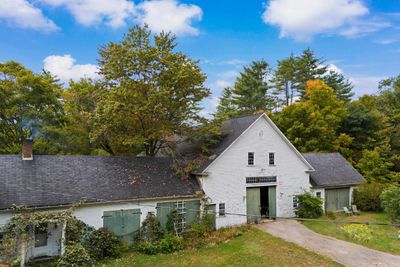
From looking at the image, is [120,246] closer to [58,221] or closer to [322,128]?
[58,221]

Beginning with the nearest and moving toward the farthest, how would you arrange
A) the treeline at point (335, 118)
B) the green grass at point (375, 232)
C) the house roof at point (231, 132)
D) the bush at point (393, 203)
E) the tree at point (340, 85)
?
the green grass at point (375, 232), the house roof at point (231, 132), the bush at point (393, 203), the treeline at point (335, 118), the tree at point (340, 85)

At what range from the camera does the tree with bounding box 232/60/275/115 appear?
163ft

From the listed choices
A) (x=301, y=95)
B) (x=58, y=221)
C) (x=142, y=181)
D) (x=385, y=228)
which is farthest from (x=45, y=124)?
(x=301, y=95)

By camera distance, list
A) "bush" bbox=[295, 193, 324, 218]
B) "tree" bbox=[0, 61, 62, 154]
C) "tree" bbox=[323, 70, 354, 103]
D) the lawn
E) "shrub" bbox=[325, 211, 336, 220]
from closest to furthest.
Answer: the lawn, "bush" bbox=[295, 193, 324, 218], "shrub" bbox=[325, 211, 336, 220], "tree" bbox=[0, 61, 62, 154], "tree" bbox=[323, 70, 354, 103]

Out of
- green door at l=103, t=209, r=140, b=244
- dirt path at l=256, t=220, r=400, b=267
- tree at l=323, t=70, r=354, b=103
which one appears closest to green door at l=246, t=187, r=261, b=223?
dirt path at l=256, t=220, r=400, b=267

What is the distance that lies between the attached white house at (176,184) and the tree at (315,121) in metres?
10.2

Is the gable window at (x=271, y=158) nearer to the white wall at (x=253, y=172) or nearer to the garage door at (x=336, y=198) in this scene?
the white wall at (x=253, y=172)

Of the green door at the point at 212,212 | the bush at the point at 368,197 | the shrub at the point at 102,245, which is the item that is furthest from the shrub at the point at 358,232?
the shrub at the point at 102,245

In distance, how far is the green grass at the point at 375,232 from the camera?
16859 mm

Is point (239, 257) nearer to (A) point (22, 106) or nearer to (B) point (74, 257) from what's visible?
(B) point (74, 257)

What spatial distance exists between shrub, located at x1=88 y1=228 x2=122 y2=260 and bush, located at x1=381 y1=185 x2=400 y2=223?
1891cm

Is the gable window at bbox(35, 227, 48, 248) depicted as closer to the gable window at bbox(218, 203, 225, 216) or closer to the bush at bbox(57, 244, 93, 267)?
the bush at bbox(57, 244, 93, 267)

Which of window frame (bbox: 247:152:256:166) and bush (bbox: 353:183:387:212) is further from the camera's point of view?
bush (bbox: 353:183:387:212)

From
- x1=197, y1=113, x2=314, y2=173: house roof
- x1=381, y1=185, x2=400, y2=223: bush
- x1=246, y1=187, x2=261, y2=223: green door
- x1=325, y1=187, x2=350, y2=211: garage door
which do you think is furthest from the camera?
x1=325, y1=187, x2=350, y2=211: garage door
